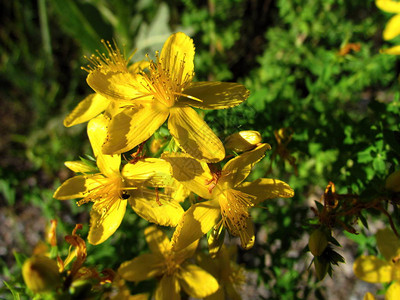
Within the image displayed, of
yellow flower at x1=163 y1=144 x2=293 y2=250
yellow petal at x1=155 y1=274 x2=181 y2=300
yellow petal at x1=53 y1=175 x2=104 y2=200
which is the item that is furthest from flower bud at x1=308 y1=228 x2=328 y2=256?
yellow petal at x1=53 y1=175 x2=104 y2=200

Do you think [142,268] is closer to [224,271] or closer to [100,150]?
[224,271]

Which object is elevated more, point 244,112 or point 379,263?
point 244,112

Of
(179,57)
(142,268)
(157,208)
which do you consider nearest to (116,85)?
(179,57)

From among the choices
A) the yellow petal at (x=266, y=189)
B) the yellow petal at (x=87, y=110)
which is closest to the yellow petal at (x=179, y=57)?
the yellow petal at (x=87, y=110)

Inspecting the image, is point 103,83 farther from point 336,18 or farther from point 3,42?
point 3,42

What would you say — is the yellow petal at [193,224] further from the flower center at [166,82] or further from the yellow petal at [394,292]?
the yellow petal at [394,292]

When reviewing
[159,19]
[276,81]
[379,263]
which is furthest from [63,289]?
[159,19]
